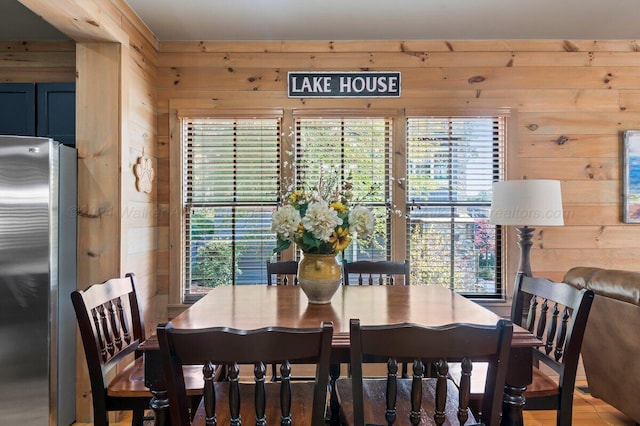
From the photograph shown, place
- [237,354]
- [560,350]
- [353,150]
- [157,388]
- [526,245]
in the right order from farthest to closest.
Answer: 1. [353,150]
2. [526,245]
3. [560,350]
4. [157,388]
5. [237,354]

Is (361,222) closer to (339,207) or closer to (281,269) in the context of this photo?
(339,207)

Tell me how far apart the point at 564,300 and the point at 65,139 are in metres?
3.16

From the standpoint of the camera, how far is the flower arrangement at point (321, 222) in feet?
5.51

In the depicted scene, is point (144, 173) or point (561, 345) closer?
point (561, 345)

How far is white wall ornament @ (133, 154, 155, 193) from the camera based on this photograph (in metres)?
2.72

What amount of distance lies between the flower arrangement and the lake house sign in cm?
151

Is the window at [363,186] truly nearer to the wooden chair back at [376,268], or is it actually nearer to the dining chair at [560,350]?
the wooden chair back at [376,268]

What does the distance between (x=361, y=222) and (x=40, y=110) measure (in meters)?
2.57

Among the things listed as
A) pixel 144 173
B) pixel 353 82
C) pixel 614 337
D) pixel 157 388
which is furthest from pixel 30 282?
pixel 614 337

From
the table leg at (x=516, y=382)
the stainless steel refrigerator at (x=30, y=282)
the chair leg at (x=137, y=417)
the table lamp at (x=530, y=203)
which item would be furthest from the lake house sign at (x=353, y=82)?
the chair leg at (x=137, y=417)

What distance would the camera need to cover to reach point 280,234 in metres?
1.75

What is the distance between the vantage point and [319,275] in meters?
1.79

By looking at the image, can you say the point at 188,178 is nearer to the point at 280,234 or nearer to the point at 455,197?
the point at 280,234

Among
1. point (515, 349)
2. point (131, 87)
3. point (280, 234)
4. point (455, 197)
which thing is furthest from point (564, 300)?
point (131, 87)
